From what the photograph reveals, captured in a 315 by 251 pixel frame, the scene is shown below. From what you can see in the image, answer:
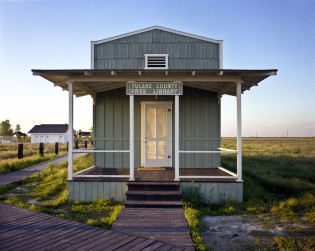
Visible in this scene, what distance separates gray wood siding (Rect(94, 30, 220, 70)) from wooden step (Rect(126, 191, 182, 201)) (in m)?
5.16

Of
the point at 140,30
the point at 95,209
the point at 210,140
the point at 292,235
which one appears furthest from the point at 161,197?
the point at 140,30

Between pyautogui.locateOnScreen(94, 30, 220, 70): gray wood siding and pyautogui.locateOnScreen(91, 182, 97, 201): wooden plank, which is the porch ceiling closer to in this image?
pyautogui.locateOnScreen(94, 30, 220, 70): gray wood siding

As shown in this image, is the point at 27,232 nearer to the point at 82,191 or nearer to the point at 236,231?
the point at 82,191

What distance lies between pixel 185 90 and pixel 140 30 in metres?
3.10

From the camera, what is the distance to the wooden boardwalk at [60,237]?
343 centimetres

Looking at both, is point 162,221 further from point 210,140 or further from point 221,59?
point 221,59

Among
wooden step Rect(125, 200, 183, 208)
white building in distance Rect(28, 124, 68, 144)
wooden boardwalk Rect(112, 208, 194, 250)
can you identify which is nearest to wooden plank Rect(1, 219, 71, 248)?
wooden boardwalk Rect(112, 208, 194, 250)

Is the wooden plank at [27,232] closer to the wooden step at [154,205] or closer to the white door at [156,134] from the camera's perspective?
the wooden step at [154,205]

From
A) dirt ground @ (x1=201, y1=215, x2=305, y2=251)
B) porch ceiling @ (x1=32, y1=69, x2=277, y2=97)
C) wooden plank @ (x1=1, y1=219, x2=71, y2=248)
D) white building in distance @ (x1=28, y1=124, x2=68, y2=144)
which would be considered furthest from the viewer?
white building in distance @ (x1=28, y1=124, x2=68, y2=144)

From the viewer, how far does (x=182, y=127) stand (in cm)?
842

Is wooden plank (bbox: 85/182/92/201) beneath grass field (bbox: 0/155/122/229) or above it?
above

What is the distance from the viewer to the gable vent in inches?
348

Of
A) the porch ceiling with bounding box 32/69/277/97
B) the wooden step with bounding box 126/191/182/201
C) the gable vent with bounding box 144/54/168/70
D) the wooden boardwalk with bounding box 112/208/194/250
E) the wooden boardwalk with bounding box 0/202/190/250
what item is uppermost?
the gable vent with bounding box 144/54/168/70

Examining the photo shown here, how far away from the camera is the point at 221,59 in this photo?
879cm
